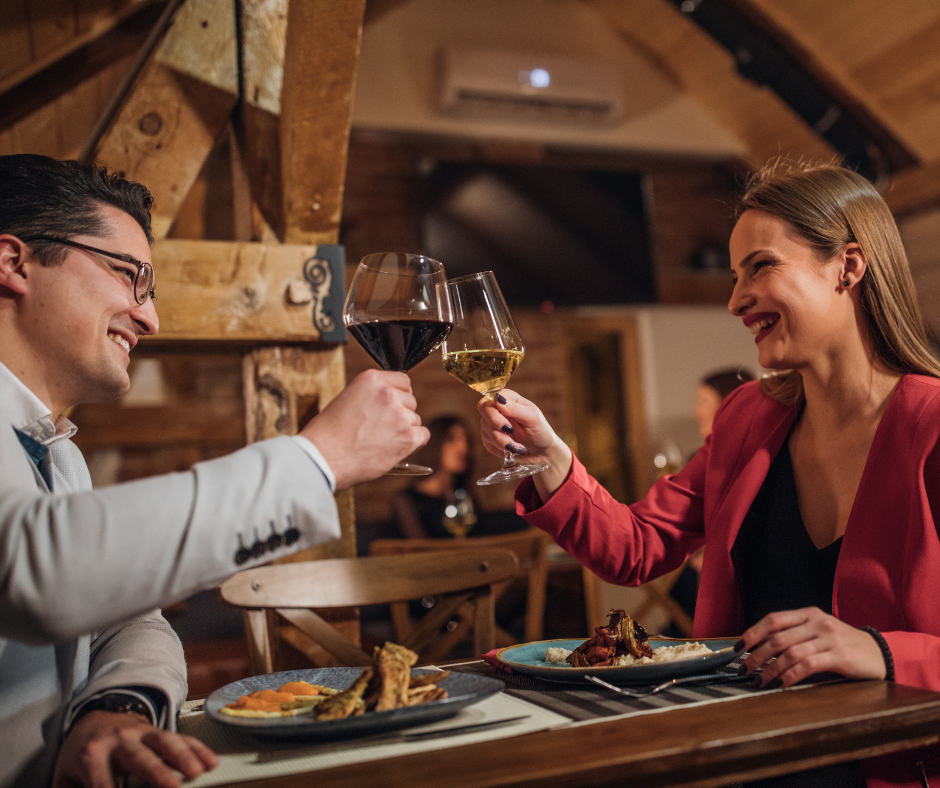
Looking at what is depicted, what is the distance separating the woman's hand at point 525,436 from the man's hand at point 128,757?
2.19 ft

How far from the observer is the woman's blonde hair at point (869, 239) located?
134 cm

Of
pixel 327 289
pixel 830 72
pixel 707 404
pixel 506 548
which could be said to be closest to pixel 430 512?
pixel 506 548

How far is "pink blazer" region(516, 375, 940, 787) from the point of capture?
1.06 metres

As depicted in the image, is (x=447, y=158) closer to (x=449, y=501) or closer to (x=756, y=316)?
(x=449, y=501)

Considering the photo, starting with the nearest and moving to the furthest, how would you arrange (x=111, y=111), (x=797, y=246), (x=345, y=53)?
(x=797, y=246) < (x=345, y=53) < (x=111, y=111)

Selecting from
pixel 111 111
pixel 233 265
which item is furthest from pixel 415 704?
pixel 111 111

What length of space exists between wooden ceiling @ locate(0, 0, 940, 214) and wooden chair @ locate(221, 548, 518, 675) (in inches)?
57.2

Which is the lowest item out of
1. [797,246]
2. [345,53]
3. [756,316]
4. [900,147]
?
[756,316]

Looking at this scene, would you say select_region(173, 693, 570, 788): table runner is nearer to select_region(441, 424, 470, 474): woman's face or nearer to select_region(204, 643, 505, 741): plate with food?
select_region(204, 643, 505, 741): plate with food

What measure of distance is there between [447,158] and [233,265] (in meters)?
4.02

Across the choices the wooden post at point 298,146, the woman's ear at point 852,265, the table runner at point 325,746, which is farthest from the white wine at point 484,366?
the wooden post at point 298,146

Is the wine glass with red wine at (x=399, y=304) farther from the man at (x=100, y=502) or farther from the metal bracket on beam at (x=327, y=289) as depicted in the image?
the metal bracket on beam at (x=327, y=289)

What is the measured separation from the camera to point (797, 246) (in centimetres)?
134

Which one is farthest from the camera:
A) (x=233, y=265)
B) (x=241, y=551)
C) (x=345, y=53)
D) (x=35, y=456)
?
(x=233, y=265)
